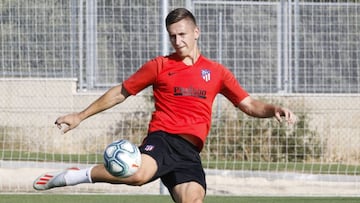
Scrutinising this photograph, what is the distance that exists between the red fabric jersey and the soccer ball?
0.60 metres

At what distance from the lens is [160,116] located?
7.64m

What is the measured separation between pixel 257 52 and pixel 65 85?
2973 millimetres

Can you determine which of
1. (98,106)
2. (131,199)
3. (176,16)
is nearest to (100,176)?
(98,106)

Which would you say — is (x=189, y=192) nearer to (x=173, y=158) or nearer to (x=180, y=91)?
(x=173, y=158)

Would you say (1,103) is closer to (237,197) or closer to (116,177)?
(237,197)

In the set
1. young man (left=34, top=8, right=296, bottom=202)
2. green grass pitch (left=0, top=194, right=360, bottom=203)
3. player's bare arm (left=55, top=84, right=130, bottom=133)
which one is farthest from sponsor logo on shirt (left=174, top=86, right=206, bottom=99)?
green grass pitch (left=0, top=194, right=360, bottom=203)

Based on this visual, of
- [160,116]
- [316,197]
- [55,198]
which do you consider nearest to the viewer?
[160,116]

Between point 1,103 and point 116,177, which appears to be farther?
point 1,103

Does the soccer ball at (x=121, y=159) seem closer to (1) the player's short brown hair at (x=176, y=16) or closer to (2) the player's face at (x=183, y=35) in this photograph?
(2) the player's face at (x=183, y=35)

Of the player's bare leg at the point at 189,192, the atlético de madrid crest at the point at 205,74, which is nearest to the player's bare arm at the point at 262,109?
the atlético de madrid crest at the point at 205,74

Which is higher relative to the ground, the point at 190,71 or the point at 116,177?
the point at 190,71

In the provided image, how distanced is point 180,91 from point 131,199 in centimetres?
455

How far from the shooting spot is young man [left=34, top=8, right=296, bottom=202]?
291 inches

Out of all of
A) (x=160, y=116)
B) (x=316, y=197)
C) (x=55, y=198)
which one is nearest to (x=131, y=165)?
(x=160, y=116)
